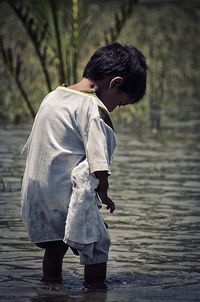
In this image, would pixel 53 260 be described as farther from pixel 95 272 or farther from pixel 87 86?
pixel 87 86

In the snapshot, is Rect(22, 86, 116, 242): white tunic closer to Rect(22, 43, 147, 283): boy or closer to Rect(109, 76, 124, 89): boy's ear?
Rect(22, 43, 147, 283): boy

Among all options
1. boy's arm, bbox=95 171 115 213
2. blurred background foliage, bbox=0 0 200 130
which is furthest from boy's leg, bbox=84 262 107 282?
blurred background foliage, bbox=0 0 200 130

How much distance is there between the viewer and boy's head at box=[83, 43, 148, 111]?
7148 millimetres

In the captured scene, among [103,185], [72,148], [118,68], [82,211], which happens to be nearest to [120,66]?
[118,68]

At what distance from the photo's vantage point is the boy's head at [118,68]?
281 inches

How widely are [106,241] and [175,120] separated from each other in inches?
566

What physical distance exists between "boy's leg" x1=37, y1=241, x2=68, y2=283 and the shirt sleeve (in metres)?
0.61

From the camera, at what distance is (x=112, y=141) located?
7074mm

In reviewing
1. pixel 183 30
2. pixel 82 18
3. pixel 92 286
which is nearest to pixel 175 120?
pixel 82 18

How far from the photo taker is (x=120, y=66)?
23.5ft

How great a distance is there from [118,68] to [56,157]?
64 cm

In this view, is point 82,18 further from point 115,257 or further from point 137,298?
point 137,298

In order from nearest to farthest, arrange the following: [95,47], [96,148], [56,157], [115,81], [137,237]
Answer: [96,148] → [56,157] → [115,81] → [137,237] → [95,47]

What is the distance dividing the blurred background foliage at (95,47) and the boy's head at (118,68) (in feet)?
21.6
